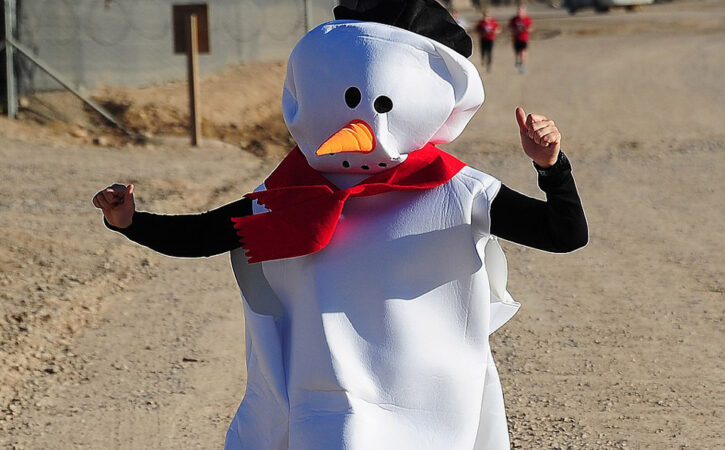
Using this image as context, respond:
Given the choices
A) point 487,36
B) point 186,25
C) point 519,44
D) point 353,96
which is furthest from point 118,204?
point 519,44

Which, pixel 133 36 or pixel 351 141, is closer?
pixel 351 141

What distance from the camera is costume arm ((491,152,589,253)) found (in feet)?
11.2

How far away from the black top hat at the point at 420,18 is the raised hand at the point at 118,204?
2.86 feet

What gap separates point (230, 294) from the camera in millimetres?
8836

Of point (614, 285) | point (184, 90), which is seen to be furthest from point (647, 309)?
point (184, 90)

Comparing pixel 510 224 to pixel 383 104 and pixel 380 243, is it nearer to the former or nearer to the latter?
pixel 380 243

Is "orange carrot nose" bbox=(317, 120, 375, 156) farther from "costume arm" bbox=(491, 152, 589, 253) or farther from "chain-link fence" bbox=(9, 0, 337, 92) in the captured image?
"chain-link fence" bbox=(9, 0, 337, 92)

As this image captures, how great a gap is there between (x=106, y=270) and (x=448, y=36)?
6.15 meters

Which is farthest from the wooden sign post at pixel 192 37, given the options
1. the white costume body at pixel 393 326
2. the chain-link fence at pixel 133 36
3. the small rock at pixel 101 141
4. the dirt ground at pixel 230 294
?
the white costume body at pixel 393 326

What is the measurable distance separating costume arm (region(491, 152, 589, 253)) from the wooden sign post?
502 inches

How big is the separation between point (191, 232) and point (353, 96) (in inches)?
25.5

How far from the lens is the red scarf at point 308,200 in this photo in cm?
351

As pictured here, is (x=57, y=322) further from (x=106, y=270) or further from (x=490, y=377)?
(x=490, y=377)

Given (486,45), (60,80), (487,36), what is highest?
(60,80)
